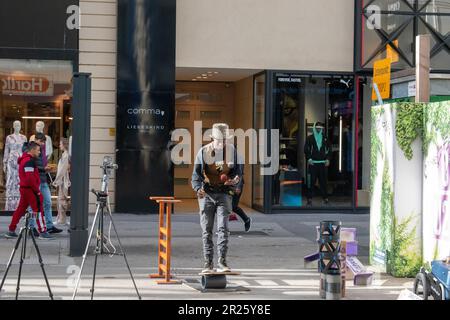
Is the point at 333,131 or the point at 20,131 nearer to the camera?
the point at 20,131

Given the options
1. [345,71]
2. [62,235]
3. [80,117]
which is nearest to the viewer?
[80,117]

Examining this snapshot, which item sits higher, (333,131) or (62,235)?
(333,131)

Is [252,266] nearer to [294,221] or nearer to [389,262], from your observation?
[389,262]

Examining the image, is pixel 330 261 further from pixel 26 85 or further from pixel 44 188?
pixel 26 85

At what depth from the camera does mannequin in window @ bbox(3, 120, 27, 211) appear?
723 inches

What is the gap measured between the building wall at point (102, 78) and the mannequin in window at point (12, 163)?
1576mm

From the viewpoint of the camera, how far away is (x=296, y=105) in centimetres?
1955

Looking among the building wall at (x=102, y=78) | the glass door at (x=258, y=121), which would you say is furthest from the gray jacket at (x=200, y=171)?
the glass door at (x=258, y=121)

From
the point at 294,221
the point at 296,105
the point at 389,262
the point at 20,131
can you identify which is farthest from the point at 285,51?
the point at 389,262

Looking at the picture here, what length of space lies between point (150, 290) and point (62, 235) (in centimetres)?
564

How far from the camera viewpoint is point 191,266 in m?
12.4

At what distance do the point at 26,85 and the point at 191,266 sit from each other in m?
7.82

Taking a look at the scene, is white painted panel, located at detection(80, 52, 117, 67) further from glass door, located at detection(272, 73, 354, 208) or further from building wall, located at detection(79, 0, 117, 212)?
glass door, located at detection(272, 73, 354, 208)
